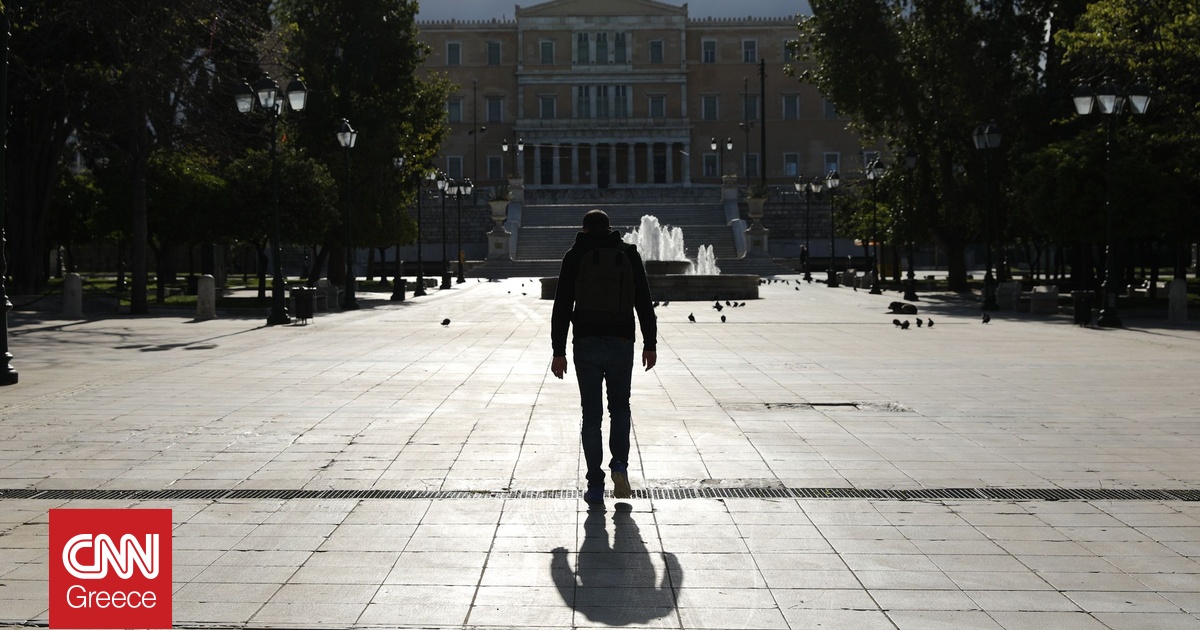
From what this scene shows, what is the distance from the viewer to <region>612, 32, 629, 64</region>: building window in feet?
320

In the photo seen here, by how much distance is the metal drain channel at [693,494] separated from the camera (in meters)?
7.58

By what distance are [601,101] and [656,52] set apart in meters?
5.46

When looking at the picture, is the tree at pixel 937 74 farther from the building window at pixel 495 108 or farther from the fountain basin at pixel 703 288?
the building window at pixel 495 108

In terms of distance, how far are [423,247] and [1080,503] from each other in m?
70.4

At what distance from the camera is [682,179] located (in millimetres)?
96812

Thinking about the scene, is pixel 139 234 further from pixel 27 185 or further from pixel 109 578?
pixel 109 578

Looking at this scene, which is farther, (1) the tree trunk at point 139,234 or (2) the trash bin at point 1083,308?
(1) the tree trunk at point 139,234

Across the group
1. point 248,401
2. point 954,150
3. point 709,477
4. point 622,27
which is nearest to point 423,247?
point 622,27

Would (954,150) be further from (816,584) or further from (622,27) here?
(622,27)

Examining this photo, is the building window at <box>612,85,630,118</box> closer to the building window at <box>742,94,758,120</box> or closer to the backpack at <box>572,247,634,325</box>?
the building window at <box>742,94,758,120</box>

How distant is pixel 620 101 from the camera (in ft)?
322

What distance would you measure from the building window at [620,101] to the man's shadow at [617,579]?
92.5 meters

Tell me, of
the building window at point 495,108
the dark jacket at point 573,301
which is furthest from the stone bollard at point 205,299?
the building window at point 495,108

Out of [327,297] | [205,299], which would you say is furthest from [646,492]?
[327,297]
